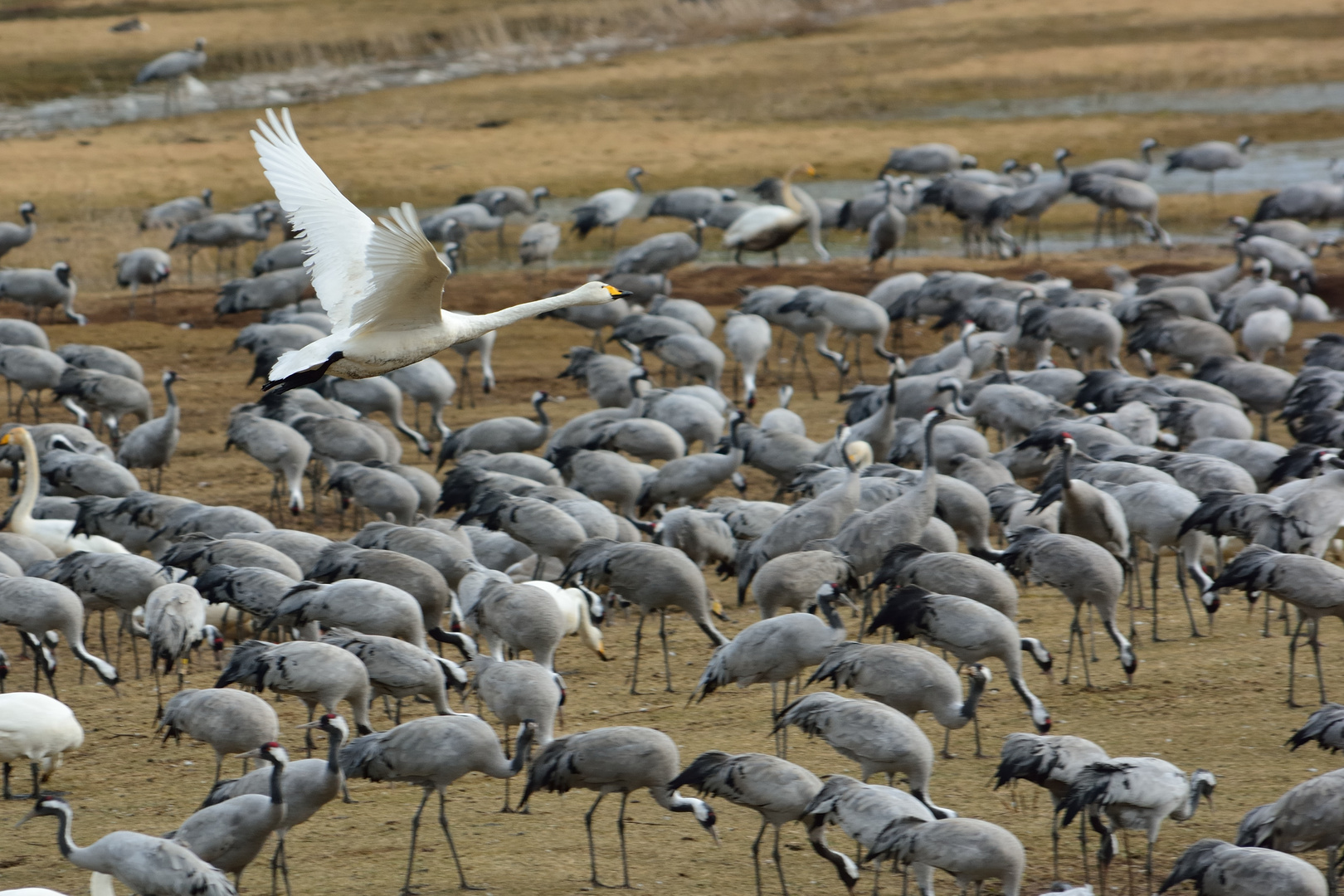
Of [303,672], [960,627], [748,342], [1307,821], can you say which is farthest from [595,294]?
[748,342]

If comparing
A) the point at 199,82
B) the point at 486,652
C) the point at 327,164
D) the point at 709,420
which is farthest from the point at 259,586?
the point at 199,82

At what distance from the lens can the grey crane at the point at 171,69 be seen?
34.3 m

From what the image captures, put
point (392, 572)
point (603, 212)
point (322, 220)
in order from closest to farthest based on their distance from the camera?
point (322, 220)
point (392, 572)
point (603, 212)

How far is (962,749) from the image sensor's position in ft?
28.2

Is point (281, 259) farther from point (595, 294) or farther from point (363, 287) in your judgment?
point (363, 287)

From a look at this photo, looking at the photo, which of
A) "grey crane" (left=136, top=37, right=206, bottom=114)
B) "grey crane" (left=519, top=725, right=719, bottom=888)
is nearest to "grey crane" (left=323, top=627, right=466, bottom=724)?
"grey crane" (left=519, top=725, right=719, bottom=888)

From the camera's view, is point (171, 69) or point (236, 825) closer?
point (236, 825)

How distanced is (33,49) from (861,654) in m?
35.5

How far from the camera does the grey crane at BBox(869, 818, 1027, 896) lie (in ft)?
20.4

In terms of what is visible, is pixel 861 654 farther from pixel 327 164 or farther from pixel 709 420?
pixel 327 164

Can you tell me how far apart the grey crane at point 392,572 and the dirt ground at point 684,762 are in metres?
0.72

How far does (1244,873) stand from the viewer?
19.6ft

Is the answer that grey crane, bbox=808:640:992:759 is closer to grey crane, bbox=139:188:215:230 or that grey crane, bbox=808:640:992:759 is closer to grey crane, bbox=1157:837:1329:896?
grey crane, bbox=1157:837:1329:896

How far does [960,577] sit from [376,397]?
7604 mm
